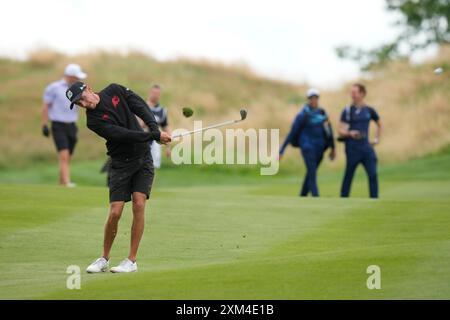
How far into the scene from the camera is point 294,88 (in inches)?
2217

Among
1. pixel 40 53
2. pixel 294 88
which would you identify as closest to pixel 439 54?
pixel 294 88

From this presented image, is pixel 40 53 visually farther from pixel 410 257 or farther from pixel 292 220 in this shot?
pixel 410 257

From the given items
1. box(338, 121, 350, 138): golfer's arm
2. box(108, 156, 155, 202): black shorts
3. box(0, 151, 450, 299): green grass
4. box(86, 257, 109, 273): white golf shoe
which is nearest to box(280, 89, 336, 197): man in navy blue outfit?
box(338, 121, 350, 138): golfer's arm

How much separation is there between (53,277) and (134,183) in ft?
4.48

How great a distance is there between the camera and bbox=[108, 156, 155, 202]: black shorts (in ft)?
41.7

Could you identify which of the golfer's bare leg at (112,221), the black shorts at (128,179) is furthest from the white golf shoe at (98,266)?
the black shorts at (128,179)

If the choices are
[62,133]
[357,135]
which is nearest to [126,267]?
[357,135]

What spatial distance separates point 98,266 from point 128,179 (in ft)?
3.28

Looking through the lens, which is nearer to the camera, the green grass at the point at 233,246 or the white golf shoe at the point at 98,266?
the green grass at the point at 233,246

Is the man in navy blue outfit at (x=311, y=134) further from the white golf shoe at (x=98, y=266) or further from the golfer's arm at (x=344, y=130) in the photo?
the white golf shoe at (x=98, y=266)

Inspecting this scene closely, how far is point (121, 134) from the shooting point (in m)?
12.5

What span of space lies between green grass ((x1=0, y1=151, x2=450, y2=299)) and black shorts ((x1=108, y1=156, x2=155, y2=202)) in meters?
0.88

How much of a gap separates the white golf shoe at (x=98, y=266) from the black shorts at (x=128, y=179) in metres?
0.68

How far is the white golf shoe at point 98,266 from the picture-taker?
1257 centimetres
